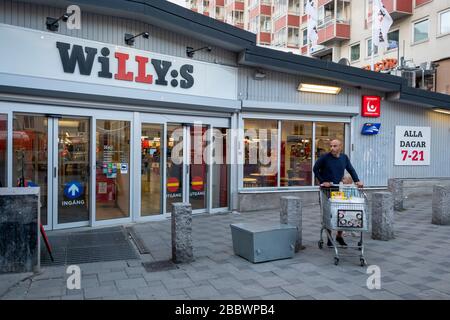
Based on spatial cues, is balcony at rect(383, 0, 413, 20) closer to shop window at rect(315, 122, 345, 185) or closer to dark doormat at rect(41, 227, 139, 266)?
shop window at rect(315, 122, 345, 185)

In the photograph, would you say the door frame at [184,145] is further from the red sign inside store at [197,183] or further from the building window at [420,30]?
the building window at [420,30]

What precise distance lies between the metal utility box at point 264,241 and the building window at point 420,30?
66.1ft

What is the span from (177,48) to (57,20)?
299 cm

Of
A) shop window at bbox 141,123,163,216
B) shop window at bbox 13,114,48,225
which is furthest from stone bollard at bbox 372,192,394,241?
shop window at bbox 13,114,48,225

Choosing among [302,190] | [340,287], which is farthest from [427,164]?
[340,287]

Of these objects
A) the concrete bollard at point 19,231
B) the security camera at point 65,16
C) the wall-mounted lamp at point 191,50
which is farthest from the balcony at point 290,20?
the concrete bollard at point 19,231

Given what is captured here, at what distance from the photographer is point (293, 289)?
501 cm

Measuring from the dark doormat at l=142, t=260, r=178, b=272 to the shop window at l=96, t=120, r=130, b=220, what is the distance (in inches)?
130

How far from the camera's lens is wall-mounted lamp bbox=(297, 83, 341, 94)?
1179cm

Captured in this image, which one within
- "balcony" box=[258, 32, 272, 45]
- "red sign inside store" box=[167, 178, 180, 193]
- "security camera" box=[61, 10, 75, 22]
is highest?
"balcony" box=[258, 32, 272, 45]

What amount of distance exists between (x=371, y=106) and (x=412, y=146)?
2.46 m

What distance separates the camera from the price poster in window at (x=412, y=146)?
1372 centimetres

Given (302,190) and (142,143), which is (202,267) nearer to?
(142,143)

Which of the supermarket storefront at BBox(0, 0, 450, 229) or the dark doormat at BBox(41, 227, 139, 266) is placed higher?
the supermarket storefront at BBox(0, 0, 450, 229)
